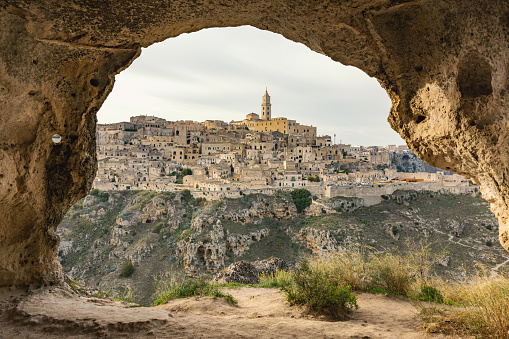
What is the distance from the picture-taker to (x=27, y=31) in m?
3.37

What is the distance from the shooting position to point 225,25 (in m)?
3.90

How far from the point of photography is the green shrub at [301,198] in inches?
1454

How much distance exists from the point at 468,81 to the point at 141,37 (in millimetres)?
3677

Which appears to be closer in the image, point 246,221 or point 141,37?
point 141,37

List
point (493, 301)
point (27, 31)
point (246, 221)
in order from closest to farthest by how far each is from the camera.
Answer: point (27, 31)
point (493, 301)
point (246, 221)

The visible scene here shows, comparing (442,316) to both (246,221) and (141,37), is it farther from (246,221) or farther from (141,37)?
(246,221)

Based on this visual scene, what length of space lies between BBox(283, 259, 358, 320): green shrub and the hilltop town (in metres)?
30.6

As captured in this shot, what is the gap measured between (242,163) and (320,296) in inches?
1827

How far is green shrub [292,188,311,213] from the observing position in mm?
36938

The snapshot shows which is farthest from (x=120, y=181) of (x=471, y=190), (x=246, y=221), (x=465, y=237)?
(x=471, y=190)

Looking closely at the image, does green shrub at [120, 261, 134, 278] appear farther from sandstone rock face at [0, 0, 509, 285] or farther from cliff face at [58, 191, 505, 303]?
sandstone rock face at [0, 0, 509, 285]

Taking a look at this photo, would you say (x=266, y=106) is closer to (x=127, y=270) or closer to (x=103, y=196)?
(x=103, y=196)

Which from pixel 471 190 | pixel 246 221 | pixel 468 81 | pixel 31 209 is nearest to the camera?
pixel 468 81

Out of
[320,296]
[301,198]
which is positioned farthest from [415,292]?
[301,198]
